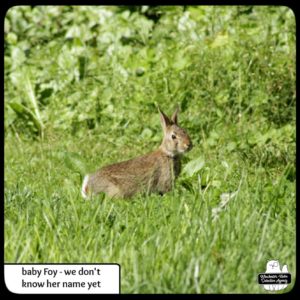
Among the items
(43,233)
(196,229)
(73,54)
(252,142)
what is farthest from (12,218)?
(73,54)

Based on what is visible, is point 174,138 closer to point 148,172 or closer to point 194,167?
point 148,172

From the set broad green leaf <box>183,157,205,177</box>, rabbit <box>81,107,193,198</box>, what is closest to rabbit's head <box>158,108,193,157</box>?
rabbit <box>81,107,193,198</box>

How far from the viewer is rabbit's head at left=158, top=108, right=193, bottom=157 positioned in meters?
7.62

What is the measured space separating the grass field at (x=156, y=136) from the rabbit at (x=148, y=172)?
0.18 meters

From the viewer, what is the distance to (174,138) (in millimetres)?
7656

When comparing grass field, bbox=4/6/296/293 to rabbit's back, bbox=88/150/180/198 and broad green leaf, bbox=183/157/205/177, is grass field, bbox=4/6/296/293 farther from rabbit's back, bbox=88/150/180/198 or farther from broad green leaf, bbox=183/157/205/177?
rabbit's back, bbox=88/150/180/198

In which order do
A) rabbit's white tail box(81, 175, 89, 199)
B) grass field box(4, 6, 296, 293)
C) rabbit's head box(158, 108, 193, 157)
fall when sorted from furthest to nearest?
1. rabbit's head box(158, 108, 193, 157)
2. rabbit's white tail box(81, 175, 89, 199)
3. grass field box(4, 6, 296, 293)

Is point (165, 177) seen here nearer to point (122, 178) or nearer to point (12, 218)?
point (122, 178)

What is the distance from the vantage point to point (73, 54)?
10.1m
